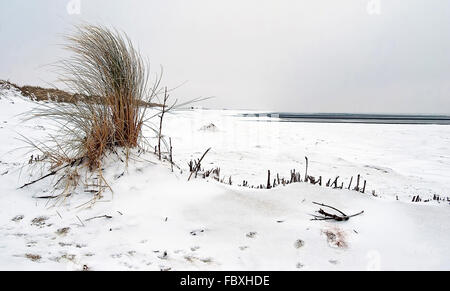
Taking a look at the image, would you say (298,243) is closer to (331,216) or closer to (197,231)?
(331,216)

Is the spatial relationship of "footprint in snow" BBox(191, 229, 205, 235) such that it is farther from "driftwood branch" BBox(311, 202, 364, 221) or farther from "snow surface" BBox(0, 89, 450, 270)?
"driftwood branch" BBox(311, 202, 364, 221)

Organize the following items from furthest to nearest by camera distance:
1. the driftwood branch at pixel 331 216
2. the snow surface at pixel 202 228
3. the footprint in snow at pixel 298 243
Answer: the driftwood branch at pixel 331 216 < the footprint in snow at pixel 298 243 < the snow surface at pixel 202 228

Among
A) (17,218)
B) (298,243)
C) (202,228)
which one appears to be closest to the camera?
(298,243)

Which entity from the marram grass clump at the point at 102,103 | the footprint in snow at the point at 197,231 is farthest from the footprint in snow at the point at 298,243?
the marram grass clump at the point at 102,103

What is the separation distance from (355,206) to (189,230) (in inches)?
40.9

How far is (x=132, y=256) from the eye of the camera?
120 centimetres

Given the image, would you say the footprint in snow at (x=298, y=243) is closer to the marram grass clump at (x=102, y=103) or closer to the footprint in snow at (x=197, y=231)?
the footprint in snow at (x=197, y=231)

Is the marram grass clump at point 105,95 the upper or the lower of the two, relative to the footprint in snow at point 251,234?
upper

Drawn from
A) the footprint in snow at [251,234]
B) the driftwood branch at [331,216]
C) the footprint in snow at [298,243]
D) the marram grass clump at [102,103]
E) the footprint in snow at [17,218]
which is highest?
the marram grass clump at [102,103]

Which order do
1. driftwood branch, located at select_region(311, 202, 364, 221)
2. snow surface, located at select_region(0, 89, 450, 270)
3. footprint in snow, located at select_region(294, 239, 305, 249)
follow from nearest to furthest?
1. snow surface, located at select_region(0, 89, 450, 270)
2. footprint in snow, located at select_region(294, 239, 305, 249)
3. driftwood branch, located at select_region(311, 202, 364, 221)

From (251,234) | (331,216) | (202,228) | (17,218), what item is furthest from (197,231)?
(17,218)

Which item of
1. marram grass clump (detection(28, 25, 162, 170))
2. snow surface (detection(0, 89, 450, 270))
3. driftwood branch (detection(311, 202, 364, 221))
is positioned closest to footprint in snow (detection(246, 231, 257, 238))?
snow surface (detection(0, 89, 450, 270))
